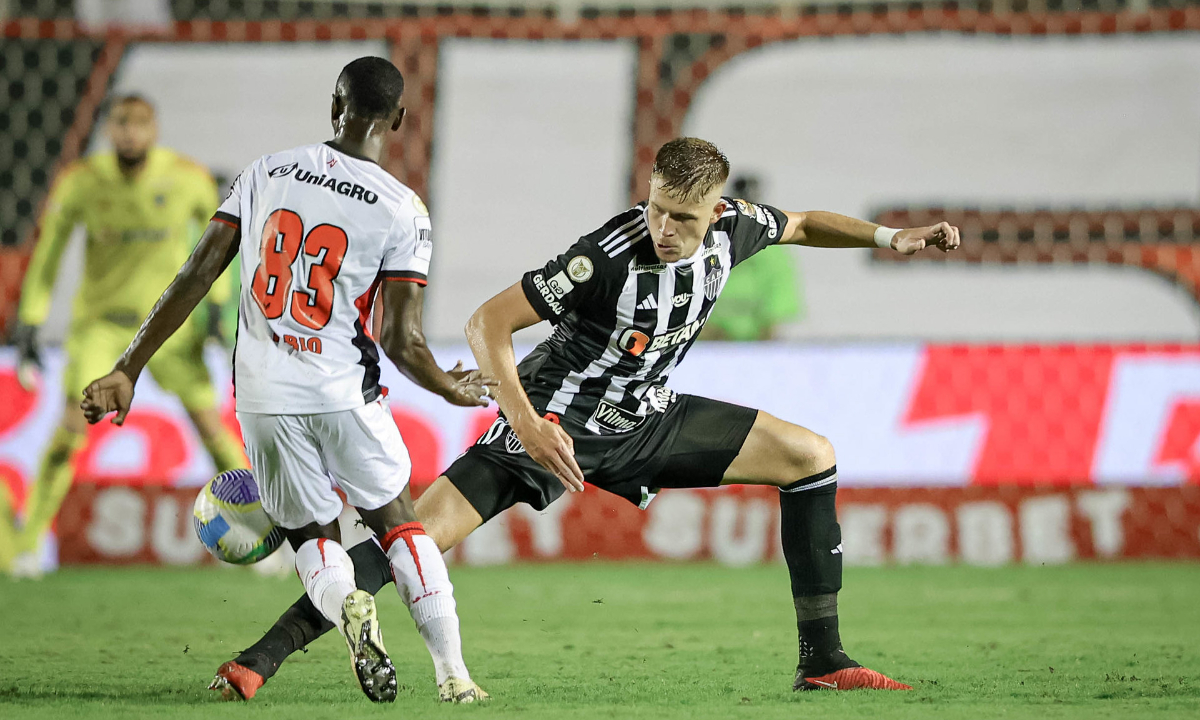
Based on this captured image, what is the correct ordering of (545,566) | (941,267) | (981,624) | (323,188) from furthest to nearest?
(941,267), (545,566), (981,624), (323,188)

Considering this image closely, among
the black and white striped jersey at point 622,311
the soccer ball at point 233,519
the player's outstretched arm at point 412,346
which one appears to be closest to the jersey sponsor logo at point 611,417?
the black and white striped jersey at point 622,311

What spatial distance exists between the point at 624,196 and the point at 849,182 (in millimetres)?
1931

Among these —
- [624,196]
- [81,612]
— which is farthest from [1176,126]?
[81,612]

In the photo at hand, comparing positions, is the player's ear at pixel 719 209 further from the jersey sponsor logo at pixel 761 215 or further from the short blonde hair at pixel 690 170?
the short blonde hair at pixel 690 170

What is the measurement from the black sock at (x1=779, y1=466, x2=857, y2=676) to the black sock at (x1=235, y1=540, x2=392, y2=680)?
1313 mm

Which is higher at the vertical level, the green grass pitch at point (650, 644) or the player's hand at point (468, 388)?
the player's hand at point (468, 388)

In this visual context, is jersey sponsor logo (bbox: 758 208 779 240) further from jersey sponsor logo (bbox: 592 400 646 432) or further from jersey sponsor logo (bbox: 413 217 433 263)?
jersey sponsor logo (bbox: 413 217 433 263)

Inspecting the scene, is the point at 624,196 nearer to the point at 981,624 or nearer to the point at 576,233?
the point at 576,233

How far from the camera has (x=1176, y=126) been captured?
11.6m

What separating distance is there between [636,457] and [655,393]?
228 mm

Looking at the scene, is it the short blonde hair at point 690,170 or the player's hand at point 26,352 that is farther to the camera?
the player's hand at point 26,352

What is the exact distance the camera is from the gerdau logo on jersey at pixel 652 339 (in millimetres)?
4465

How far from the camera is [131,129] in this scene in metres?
7.87

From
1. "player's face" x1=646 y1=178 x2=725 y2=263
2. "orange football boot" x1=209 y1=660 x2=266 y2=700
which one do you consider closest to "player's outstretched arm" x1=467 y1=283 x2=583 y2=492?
"player's face" x1=646 y1=178 x2=725 y2=263
